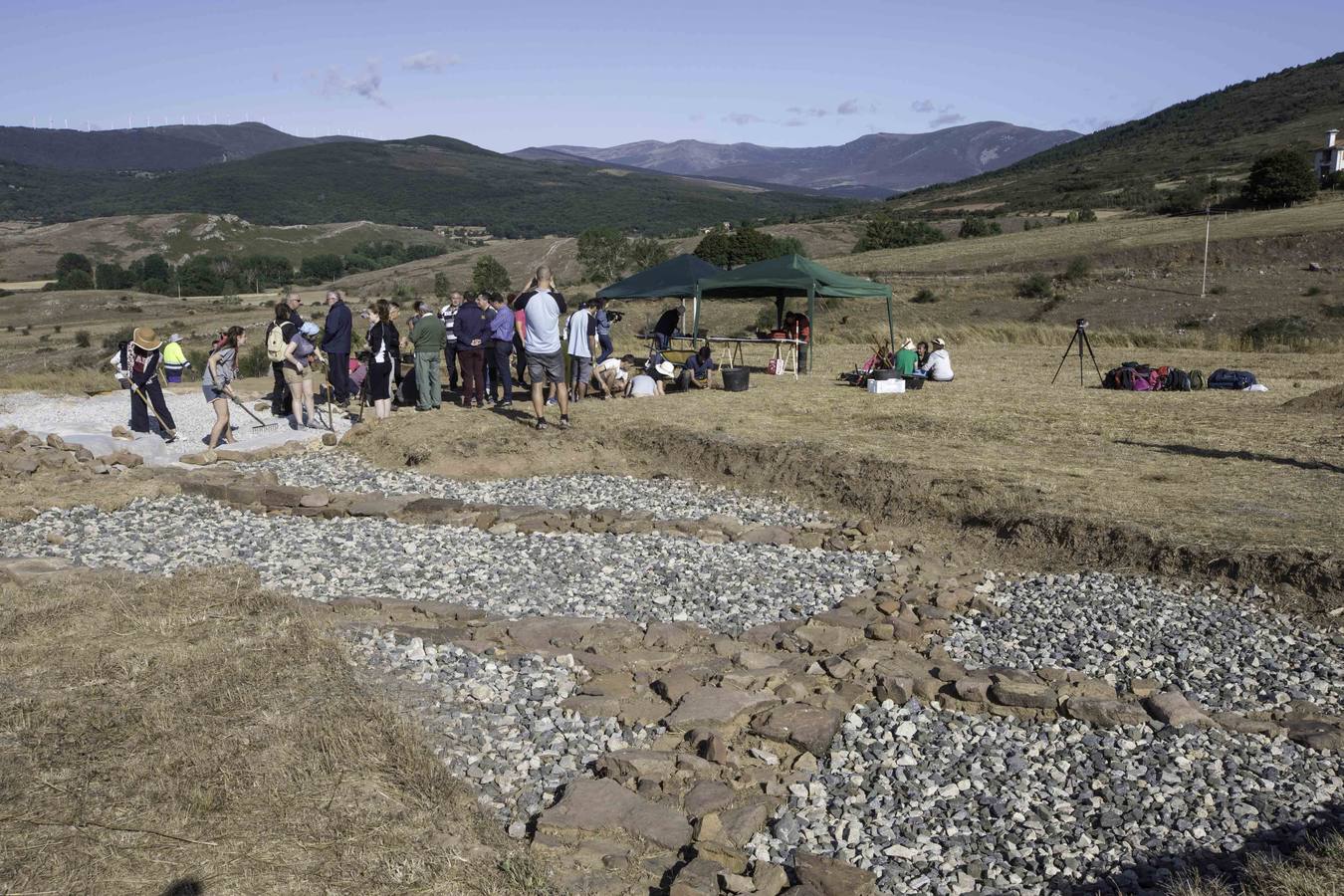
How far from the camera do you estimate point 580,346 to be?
15617mm

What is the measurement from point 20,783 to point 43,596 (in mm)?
3358

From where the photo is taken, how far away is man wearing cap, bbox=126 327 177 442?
49.6 feet

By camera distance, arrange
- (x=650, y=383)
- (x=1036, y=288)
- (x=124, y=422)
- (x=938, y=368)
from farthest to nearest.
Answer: (x=1036, y=288)
(x=938, y=368)
(x=650, y=383)
(x=124, y=422)

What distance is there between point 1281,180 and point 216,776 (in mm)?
A: 64720

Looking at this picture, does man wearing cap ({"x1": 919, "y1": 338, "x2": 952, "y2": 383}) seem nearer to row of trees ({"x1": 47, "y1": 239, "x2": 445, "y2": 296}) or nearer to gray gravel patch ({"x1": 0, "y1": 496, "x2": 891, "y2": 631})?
gray gravel patch ({"x1": 0, "y1": 496, "x2": 891, "y2": 631})

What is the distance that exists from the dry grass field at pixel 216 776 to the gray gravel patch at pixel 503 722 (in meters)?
0.22

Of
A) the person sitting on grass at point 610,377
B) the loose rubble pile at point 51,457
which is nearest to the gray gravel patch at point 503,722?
the loose rubble pile at point 51,457

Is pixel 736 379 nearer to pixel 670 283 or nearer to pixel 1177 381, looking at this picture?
pixel 670 283

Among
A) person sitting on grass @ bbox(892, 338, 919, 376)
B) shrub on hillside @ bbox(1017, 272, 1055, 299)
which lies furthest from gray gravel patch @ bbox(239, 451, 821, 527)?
shrub on hillside @ bbox(1017, 272, 1055, 299)

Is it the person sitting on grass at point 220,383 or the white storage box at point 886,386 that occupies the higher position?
the person sitting on grass at point 220,383

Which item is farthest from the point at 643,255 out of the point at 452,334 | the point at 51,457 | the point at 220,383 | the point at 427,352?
the point at 51,457

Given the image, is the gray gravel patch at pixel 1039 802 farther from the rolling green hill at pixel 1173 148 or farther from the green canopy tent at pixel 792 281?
the rolling green hill at pixel 1173 148

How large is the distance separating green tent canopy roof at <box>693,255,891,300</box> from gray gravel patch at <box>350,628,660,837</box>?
49.8 feet

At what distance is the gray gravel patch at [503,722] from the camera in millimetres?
5734
